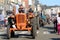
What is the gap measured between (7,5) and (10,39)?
5412 centimetres

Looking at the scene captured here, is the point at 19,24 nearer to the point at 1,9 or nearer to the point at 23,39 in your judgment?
the point at 23,39

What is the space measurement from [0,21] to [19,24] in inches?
585

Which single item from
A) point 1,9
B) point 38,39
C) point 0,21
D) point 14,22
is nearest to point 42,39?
point 38,39

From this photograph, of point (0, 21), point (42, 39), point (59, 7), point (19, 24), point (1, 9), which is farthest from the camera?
point (59, 7)

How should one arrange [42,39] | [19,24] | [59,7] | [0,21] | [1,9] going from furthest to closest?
1. [59,7]
2. [1,9]
3. [0,21]
4. [19,24]
5. [42,39]

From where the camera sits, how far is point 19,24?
65.3 feet

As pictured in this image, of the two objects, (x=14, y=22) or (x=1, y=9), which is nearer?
(x=14, y=22)

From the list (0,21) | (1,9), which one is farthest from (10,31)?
(1,9)

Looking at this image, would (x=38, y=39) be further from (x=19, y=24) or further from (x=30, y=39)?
(x=19, y=24)

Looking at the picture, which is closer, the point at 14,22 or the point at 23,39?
the point at 23,39

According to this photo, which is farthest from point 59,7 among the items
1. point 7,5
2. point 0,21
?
point 0,21

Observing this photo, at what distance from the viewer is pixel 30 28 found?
19.3 metres

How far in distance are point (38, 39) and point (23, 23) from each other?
2.22m

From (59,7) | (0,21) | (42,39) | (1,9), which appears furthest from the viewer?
(59,7)
